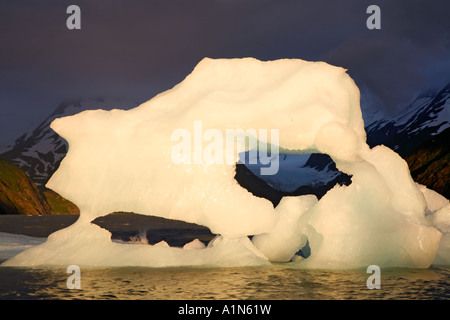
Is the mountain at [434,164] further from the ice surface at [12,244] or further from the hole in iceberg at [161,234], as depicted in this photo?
the ice surface at [12,244]

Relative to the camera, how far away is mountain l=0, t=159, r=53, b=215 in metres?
158

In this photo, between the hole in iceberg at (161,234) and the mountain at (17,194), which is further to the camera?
the mountain at (17,194)

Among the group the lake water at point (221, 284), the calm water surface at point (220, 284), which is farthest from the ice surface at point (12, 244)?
the calm water surface at point (220, 284)

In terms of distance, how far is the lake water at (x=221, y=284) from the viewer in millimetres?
12164

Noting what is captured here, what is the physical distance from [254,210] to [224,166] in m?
1.80

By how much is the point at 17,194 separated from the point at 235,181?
536ft

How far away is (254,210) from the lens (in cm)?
1734

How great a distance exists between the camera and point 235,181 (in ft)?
57.2

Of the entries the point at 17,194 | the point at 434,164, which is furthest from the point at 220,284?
the point at 17,194

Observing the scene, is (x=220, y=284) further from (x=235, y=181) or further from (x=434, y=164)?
(x=434, y=164)

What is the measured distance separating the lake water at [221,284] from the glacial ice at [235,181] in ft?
3.17

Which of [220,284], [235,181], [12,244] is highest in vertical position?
[235,181]
